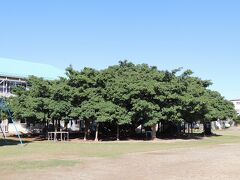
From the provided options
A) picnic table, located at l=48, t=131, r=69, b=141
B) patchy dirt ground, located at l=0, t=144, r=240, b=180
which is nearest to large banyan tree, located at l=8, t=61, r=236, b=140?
picnic table, located at l=48, t=131, r=69, b=141

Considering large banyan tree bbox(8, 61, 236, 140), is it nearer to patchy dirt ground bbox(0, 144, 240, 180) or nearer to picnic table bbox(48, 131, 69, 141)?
picnic table bbox(48, 131, 69, 141)

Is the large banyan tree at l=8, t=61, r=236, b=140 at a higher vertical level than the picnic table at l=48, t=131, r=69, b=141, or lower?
higher

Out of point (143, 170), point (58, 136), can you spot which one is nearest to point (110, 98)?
point (58, 136)

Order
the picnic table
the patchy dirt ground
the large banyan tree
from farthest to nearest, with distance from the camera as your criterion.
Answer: the picnic table → the large banyan tree → the patchy dirt ground

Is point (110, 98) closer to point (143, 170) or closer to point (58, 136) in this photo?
point (58, 136)

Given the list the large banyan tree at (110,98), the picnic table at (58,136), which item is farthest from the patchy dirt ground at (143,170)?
the picnic table at (58,136)

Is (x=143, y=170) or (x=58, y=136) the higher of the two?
(x=58, y=136)

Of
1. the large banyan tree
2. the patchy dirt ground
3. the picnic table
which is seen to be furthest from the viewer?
the picnic table

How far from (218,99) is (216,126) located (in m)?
30.4

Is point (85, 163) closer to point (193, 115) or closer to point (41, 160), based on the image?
point (41, 160)

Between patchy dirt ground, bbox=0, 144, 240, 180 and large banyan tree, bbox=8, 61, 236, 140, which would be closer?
patchy dirt ground, bbox=0, 144, 240, 180

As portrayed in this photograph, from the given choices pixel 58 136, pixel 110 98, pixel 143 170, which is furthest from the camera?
pixel 58 136

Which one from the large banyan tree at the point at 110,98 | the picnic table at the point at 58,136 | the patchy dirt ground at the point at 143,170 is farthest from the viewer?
the picnic table at the point at 58,136

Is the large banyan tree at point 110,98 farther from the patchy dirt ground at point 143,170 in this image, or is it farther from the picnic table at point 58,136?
the patchy dirt ground at point 143,170
